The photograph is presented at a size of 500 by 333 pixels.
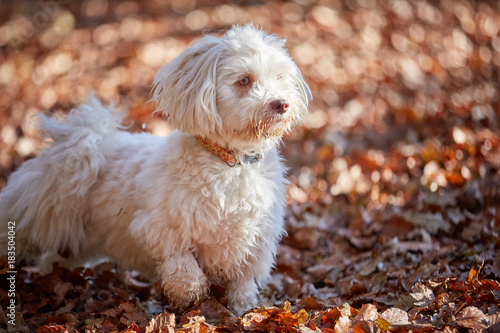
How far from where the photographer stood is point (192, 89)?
2873mm

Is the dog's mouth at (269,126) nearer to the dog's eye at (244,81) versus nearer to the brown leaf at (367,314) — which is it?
the dog's eye at (244,81)

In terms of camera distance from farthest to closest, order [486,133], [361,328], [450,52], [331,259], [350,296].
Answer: [450,52] < [486,133] < [331,259] < [350,296] < [361,328]

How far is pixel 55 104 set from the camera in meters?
7.04

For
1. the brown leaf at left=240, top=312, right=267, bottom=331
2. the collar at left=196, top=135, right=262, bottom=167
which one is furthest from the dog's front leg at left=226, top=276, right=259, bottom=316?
the collar at left=196, top=135, right=262, bottom=167

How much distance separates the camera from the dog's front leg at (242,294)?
318cm

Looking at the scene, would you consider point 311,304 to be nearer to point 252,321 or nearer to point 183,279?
point 252,321

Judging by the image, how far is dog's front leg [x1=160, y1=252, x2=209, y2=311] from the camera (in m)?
2.99

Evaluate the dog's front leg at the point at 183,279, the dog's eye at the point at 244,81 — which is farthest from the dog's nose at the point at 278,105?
the dog's front leg at the point at 183,279

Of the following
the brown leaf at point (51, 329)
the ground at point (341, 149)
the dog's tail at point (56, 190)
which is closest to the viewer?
the brown leaf at point (51, 329)

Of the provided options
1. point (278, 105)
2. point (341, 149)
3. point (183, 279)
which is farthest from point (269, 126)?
point (341, 149)

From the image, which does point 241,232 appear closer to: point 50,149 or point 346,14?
point 50,149

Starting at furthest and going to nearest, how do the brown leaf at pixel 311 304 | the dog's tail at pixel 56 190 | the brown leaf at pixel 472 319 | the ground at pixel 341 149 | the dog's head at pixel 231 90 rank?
1. the dog's tail at pixel 56 190
2. the brown leaf at pixel 311 304
3. the ground at pixel 341 149
4. the dog's head at pixel 231 90
5. the brown leaf at pixel 472 319

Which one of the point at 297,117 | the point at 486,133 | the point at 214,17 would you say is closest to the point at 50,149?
the point at 297,117

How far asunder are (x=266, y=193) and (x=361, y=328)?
1008 mm
